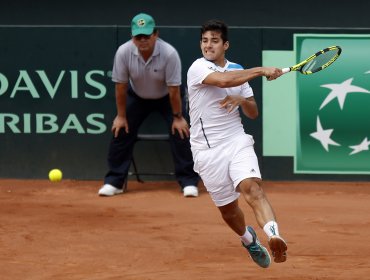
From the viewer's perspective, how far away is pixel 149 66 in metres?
10.7

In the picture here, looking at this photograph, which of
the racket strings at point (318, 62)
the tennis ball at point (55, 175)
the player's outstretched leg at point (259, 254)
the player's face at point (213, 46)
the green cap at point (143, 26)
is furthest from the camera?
the tennis ball at point (55, 175)

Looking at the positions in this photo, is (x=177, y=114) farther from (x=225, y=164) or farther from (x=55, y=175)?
(x=225, y=164)

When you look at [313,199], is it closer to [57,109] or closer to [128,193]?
[128,193]

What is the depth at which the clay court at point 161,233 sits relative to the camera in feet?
24.2

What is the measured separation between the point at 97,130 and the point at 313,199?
263cm

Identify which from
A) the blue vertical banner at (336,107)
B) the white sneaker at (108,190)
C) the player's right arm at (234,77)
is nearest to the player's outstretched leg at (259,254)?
the player's right arm at (234,77)

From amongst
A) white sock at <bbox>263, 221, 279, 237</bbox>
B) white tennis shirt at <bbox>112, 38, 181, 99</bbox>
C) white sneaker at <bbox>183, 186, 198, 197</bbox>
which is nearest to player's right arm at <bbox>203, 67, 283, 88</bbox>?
white sock at <bbox>263, 221, 279, 237</bbox>

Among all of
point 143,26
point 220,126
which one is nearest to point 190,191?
point 143,26

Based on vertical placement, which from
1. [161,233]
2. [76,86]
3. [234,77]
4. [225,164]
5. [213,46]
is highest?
[213,46]

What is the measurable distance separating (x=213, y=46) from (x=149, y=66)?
11.8 ft

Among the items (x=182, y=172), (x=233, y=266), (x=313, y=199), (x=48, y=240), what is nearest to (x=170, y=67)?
(x=182, y=172)

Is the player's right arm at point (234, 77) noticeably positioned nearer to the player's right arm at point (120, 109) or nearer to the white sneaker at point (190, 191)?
the player's right arm at point (120, 109)

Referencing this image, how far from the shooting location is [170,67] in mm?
10633

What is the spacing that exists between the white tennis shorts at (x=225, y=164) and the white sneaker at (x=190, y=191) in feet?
11.6
